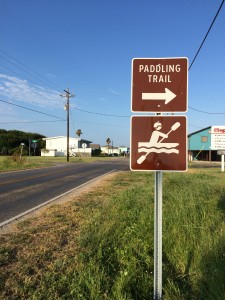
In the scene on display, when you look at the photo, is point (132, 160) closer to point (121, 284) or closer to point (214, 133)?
point (121, 284)

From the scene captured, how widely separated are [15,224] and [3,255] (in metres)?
2.55

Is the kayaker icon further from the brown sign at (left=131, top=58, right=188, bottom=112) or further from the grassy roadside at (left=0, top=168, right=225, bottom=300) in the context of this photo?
the grassy roadside at (left=0, top=168, right=225, bottom=300)

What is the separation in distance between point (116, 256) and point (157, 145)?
220 cm

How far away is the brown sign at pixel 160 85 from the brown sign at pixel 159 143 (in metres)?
0.13

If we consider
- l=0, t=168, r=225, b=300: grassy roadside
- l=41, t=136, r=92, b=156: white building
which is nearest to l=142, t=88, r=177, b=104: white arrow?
l=0, t=168, r=225, b=300: grassy roadside

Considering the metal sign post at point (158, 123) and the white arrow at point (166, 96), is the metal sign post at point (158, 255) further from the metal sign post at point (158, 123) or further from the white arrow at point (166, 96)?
the white arrow at point (166, 96)

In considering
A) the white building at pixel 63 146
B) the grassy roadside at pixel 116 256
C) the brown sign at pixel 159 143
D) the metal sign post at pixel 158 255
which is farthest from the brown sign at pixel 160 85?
the white building at pixel 63 146

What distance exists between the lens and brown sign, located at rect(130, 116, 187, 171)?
145 inches

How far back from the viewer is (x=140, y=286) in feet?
14.0

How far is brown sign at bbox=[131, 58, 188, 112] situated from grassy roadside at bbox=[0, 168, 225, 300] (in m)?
1.93

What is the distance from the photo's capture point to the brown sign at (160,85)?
3.77 metres

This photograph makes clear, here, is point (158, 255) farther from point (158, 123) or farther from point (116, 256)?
point (116, 256)

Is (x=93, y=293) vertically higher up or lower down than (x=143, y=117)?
lower down

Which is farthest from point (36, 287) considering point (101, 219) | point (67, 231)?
point (101, 219)
